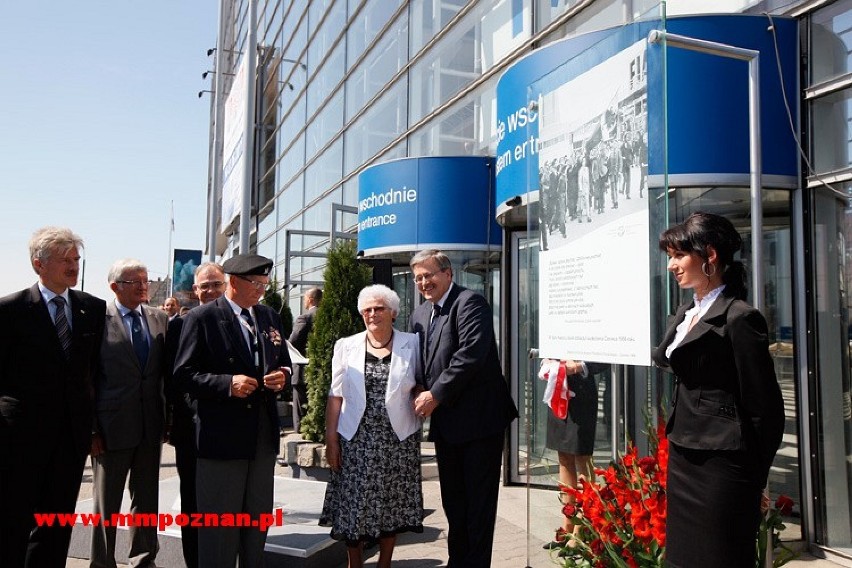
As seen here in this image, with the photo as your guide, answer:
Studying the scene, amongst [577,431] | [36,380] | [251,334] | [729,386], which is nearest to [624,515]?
[729,386]

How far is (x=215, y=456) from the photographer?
3471mm

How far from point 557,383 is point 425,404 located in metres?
0.76

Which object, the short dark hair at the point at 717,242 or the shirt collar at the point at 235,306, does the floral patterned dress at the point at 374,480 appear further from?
the short dark hair at the point at 717,242

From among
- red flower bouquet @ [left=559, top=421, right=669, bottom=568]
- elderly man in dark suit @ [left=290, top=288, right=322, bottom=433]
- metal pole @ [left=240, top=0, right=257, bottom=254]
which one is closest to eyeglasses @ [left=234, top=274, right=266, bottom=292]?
red flower bouquet @ [left=559, top=421, right=669, bottom=568]

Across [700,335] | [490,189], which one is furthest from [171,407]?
[490,189]

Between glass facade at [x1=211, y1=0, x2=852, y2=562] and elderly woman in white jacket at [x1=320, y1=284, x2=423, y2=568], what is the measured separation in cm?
77

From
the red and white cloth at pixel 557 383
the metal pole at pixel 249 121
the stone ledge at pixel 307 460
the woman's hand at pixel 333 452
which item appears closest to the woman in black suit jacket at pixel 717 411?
the red and white cloth at pixel 557 383

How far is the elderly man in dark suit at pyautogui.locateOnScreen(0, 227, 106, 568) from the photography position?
133 inches

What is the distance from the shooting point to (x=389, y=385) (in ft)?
12.7

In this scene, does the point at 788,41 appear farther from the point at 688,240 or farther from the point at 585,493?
the point at 585,493

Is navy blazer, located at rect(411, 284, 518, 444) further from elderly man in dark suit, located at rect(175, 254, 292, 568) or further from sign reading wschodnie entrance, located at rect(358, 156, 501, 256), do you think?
sign reading wschodnie entrance, located at rect(358, 156, 501, 256)

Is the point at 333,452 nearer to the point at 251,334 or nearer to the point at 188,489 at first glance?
the point at 251,334

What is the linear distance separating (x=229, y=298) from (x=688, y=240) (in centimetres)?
234

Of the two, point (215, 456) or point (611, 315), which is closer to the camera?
point (611, 315)
